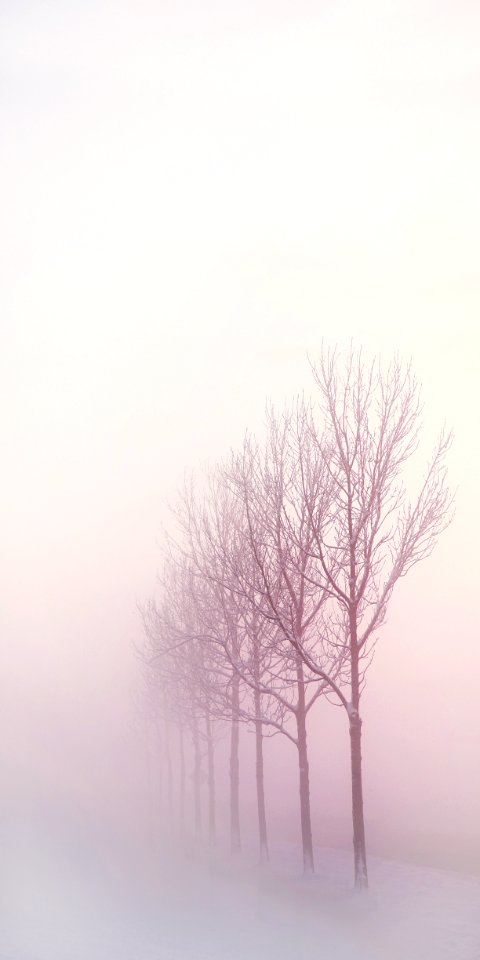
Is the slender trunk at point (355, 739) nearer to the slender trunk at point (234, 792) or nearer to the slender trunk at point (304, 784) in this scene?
the slender trunk at point (304, 784)

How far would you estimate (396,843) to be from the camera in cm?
3388

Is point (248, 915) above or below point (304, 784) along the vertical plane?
below

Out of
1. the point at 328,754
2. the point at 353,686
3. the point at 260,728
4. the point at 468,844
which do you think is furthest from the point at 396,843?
the point at 328,754

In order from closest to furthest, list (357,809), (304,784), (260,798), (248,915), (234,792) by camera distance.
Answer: (357,809)
(248,915)
(304,784)
(260,798)
(234,792)

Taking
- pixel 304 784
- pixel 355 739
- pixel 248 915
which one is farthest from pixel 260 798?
pixel 355 739

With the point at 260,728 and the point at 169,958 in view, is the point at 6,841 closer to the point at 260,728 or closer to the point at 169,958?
the point at 260,728

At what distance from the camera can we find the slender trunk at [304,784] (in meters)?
24.9

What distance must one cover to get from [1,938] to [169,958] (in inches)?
147

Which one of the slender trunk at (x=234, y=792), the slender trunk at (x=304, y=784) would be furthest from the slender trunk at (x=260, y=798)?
the slender trunk at (x=304, y=784)

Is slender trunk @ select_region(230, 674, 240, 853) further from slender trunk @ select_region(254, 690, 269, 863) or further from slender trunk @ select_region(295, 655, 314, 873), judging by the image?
slender trunk @ select_region(295, 655, 314, 873)

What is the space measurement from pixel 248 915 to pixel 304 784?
164 inches

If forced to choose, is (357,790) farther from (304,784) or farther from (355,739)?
(304,784)

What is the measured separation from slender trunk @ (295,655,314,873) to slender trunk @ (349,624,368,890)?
2.79m

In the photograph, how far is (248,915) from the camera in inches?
861
